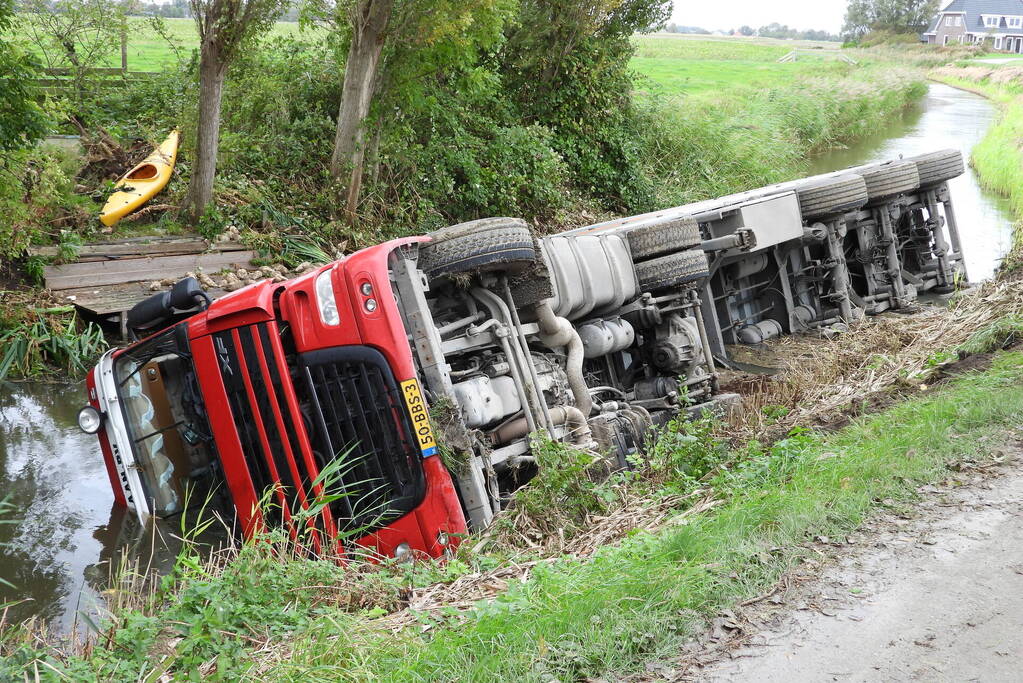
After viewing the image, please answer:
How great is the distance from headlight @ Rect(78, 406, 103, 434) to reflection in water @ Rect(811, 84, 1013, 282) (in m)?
9.24

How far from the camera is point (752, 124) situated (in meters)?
26.2

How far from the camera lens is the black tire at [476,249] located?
20.0 ft

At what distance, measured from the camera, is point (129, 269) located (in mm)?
11617

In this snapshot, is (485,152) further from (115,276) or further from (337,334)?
(337,334)

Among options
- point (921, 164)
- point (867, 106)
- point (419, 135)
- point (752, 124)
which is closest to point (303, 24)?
point (419, 135)

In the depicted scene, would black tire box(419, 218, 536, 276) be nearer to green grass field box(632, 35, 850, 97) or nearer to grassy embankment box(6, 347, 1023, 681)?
grassy embankment box(6, 347, 1023, 681)

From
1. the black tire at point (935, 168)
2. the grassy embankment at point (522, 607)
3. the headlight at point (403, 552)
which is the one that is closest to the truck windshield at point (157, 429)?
the headlight at point (403, 552)

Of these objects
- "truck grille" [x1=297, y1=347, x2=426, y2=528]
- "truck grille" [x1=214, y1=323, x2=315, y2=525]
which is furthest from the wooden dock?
"truck grille" [x1=297, y1=347, x2=426, y2=528]

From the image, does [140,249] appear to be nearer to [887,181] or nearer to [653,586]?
[887,181]

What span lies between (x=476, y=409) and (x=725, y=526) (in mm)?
1712

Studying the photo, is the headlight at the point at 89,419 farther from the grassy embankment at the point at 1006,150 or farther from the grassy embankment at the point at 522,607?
the grassy embankment at the point at 1006,150

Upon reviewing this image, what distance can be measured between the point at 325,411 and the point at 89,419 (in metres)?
1.99

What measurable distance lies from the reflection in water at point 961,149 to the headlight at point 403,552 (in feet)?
27.2

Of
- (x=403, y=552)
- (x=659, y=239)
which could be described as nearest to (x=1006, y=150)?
(x=659, y=239)
